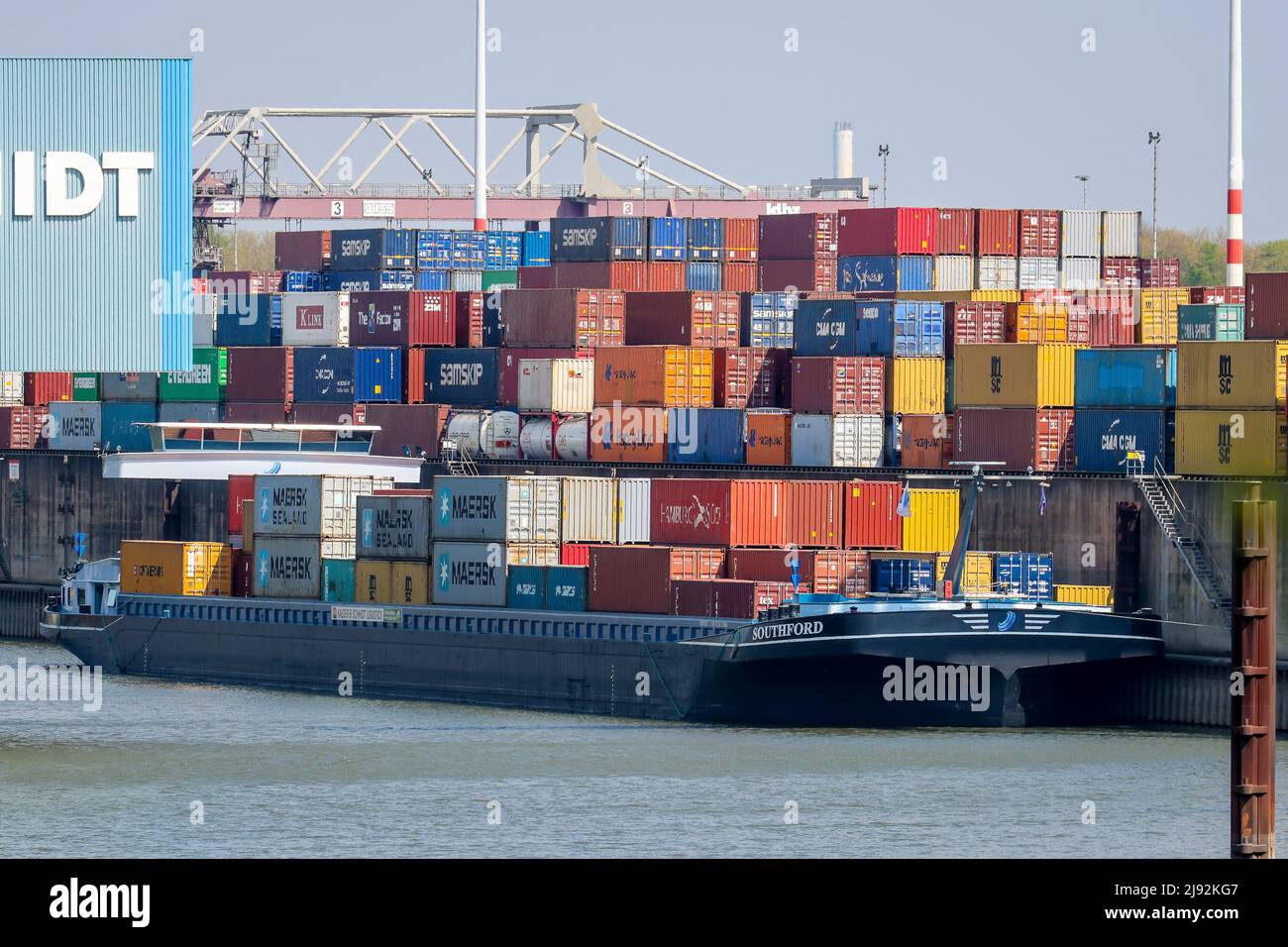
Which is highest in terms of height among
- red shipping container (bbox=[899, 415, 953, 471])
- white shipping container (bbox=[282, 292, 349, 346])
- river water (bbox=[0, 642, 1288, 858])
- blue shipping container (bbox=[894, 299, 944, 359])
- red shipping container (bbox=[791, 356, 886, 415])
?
white shipping container (bbox=[282, 292, 349, 346])

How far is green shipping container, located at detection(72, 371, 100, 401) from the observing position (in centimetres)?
9356

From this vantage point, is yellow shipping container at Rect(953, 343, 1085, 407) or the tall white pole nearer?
yellow shipping container at Rect(953, 343, 1085, 407)

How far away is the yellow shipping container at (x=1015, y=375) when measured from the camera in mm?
64250

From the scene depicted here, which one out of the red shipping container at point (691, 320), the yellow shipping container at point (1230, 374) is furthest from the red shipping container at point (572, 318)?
the yellow shipping container at point (1230, 374)

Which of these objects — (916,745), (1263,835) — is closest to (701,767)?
(916,745)

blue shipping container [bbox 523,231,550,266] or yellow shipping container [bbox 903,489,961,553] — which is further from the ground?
blue shipping container [bbox 523,231,550,266]

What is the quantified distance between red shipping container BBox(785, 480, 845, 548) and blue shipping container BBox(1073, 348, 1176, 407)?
928cm

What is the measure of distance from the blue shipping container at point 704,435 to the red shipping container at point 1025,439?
9.22m

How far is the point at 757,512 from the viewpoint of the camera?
5956cm

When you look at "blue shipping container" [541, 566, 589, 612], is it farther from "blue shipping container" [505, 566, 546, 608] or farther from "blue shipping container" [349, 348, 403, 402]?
"blue shipping container" [349, 348, 403, 402]

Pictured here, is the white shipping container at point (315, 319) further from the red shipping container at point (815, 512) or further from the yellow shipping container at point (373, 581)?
the red shipping container at point (815, 512)

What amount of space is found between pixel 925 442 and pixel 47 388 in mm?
46991

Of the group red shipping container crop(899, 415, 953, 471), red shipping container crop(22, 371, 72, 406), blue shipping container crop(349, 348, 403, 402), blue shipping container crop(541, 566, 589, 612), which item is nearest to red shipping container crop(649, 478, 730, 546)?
blue shipping container crop(541, 566, 589, 612)
